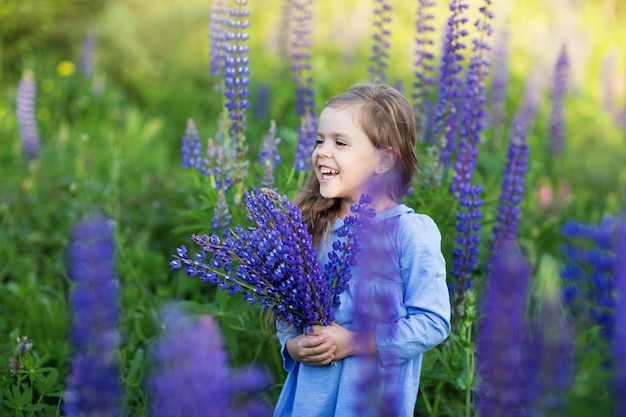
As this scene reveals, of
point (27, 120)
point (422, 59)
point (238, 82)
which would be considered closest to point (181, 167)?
point (238, 82)

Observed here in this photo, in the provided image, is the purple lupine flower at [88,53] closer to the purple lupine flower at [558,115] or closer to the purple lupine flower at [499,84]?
the purple lupine flower at [499,84]

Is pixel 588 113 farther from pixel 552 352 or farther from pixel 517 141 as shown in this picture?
pixel 552 352

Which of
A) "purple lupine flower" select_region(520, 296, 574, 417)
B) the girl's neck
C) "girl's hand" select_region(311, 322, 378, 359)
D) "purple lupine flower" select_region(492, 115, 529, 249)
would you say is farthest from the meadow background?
the girl's neck

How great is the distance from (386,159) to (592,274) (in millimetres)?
1349

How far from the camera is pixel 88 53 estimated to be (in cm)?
678

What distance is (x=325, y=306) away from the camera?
2168mm

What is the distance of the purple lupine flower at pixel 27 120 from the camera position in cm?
487

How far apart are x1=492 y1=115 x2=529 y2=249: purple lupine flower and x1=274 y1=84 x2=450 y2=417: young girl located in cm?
86

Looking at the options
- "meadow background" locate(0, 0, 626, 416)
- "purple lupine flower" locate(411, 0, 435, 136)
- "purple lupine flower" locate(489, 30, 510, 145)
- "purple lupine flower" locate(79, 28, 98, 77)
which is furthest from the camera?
"purple lupine flower" locate(79, 28, 98, 77)

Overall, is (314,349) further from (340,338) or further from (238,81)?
(238,81)

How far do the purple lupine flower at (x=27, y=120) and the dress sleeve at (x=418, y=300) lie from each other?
334cm

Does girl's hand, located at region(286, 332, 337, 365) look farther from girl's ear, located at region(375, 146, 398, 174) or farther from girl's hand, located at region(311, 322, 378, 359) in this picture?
girl's ear, located at region(375, 146, 398, 174)

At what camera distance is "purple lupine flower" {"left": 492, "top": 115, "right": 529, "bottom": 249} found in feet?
11.0

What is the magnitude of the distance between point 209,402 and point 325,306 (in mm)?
947
